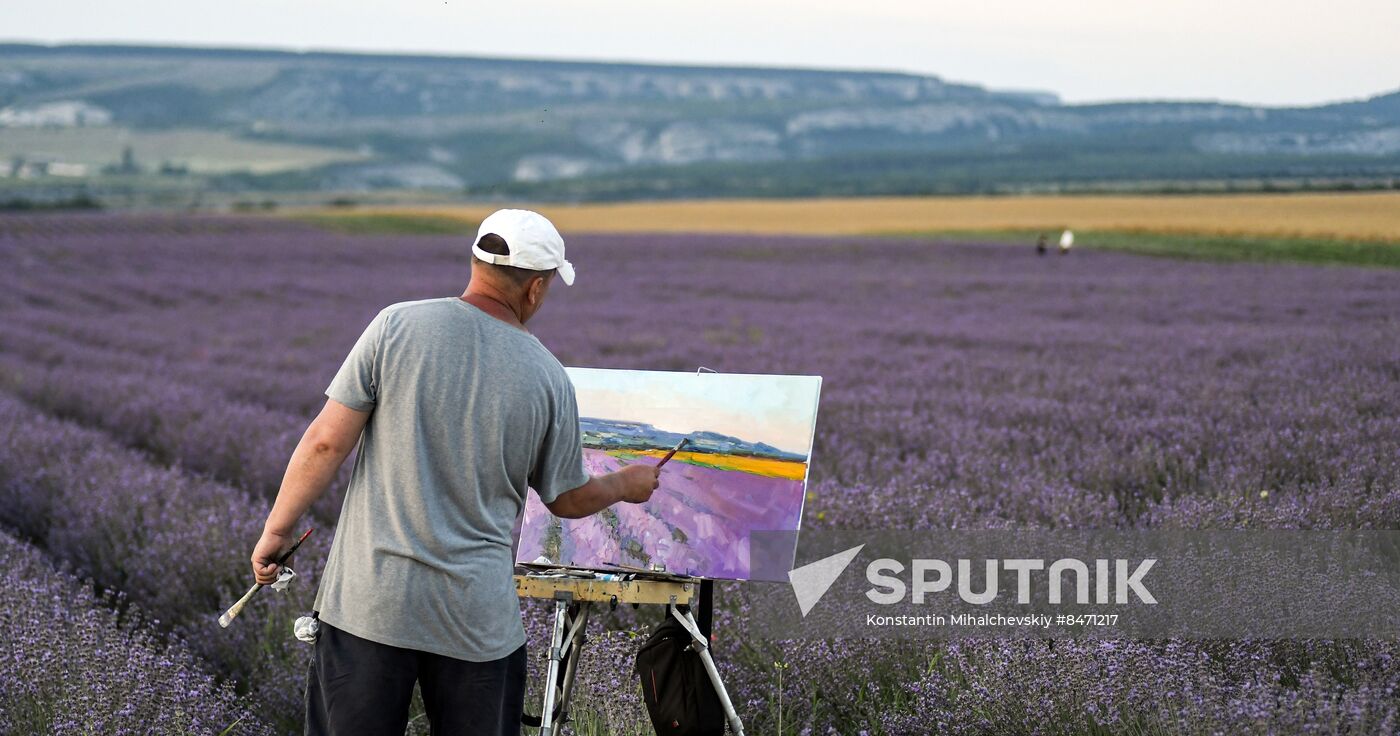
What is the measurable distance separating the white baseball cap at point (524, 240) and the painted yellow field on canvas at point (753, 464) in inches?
33.8

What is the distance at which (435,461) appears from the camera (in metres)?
2.41

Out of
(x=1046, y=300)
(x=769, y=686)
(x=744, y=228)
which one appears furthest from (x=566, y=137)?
(x=769, y=686)

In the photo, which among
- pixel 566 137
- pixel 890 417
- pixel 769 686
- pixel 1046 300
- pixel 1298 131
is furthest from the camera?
pixel 566 137

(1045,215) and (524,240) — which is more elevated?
(524,240)

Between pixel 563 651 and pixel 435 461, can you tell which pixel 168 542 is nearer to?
pixel 563 651

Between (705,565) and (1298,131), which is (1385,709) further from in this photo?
(1298,131)

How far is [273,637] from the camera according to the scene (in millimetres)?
3947

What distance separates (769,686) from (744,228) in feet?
147

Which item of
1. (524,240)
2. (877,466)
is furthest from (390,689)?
(877,466)

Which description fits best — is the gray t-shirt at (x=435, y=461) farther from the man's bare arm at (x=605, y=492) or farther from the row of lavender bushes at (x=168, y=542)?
the row of lavender bushes at (x=168, y=542)

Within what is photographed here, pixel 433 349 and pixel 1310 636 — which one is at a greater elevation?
pixel 433 349

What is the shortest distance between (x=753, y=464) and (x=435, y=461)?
3.20 feet

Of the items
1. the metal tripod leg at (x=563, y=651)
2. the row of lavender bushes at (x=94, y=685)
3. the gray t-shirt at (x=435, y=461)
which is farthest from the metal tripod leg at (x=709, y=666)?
the row of lavender bushes at (x=94, y=685)

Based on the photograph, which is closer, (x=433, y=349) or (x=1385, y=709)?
(x=433, y=349)
